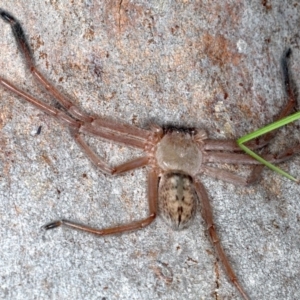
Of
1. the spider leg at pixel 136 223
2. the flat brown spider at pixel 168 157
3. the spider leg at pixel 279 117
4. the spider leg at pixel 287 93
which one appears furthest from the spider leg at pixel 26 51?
the spider leg at pixel 287 93

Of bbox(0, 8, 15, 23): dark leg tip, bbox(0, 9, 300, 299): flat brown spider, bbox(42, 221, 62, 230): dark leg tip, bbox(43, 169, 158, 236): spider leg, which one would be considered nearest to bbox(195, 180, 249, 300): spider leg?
bbox(0, 9, 300, 299): flat brown spider

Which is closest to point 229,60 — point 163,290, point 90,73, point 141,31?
point 141,31

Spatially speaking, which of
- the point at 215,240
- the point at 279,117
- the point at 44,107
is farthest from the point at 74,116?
the point at 279,117

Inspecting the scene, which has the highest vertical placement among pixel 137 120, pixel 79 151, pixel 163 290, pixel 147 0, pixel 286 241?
pixel 147 0

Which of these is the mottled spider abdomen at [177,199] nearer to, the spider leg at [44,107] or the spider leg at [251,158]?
the spider leg at [251,158]

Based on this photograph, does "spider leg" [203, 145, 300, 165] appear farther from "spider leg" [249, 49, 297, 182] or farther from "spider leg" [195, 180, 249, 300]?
"spider leg" [195, 180, 249, 300]

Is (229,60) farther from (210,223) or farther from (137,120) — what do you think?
(210,223)

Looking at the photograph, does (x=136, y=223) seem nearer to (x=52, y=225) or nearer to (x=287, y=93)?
(x=52, y=225)
